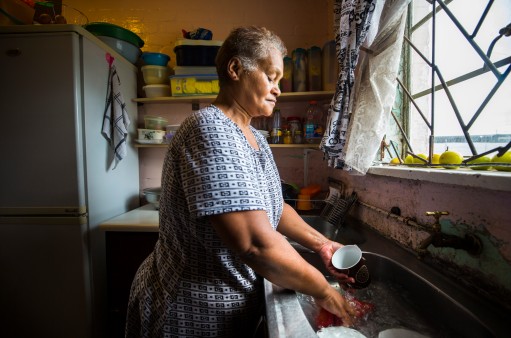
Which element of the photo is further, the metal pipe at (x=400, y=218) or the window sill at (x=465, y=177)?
the metal pipe at (x=400, y=218)

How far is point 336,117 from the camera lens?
3.88 feet

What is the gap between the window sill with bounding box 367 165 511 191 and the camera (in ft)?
1.81

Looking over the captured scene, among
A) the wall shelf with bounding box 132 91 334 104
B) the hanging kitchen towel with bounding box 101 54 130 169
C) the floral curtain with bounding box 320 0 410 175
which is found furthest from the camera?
the wall shelf with bounding box 132 91 334 104

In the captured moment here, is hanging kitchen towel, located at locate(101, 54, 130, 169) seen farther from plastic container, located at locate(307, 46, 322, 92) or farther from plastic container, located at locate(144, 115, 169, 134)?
plastic container, located at locate(307, 46, 322, 92)

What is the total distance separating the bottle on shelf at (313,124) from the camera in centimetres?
200

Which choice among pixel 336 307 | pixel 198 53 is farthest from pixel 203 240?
pixel 198 53

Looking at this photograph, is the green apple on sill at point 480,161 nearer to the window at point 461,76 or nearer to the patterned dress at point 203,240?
the window at point 461,76

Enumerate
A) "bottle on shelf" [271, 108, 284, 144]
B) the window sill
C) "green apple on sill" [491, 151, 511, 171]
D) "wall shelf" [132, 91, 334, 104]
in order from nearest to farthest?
the window sill, "green apple on sill" [491, 151, 511, 171], "wall shelf" [132, 91, 334, 104], "bottle on shelf" [271, 108, 284, 144]

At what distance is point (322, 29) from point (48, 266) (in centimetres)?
276

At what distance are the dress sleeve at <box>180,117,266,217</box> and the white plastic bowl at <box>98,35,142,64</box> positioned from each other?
1.87m

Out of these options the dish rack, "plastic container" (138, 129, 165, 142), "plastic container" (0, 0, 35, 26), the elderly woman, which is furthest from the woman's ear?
"plastic container" (0, 0, 35, 26)

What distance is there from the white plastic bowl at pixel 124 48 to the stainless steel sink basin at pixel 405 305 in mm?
2081

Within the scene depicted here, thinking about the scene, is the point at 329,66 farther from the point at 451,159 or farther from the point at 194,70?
the point at 451,159

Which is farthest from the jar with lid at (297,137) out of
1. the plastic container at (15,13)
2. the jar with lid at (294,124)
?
the plastic container at (15,13)
